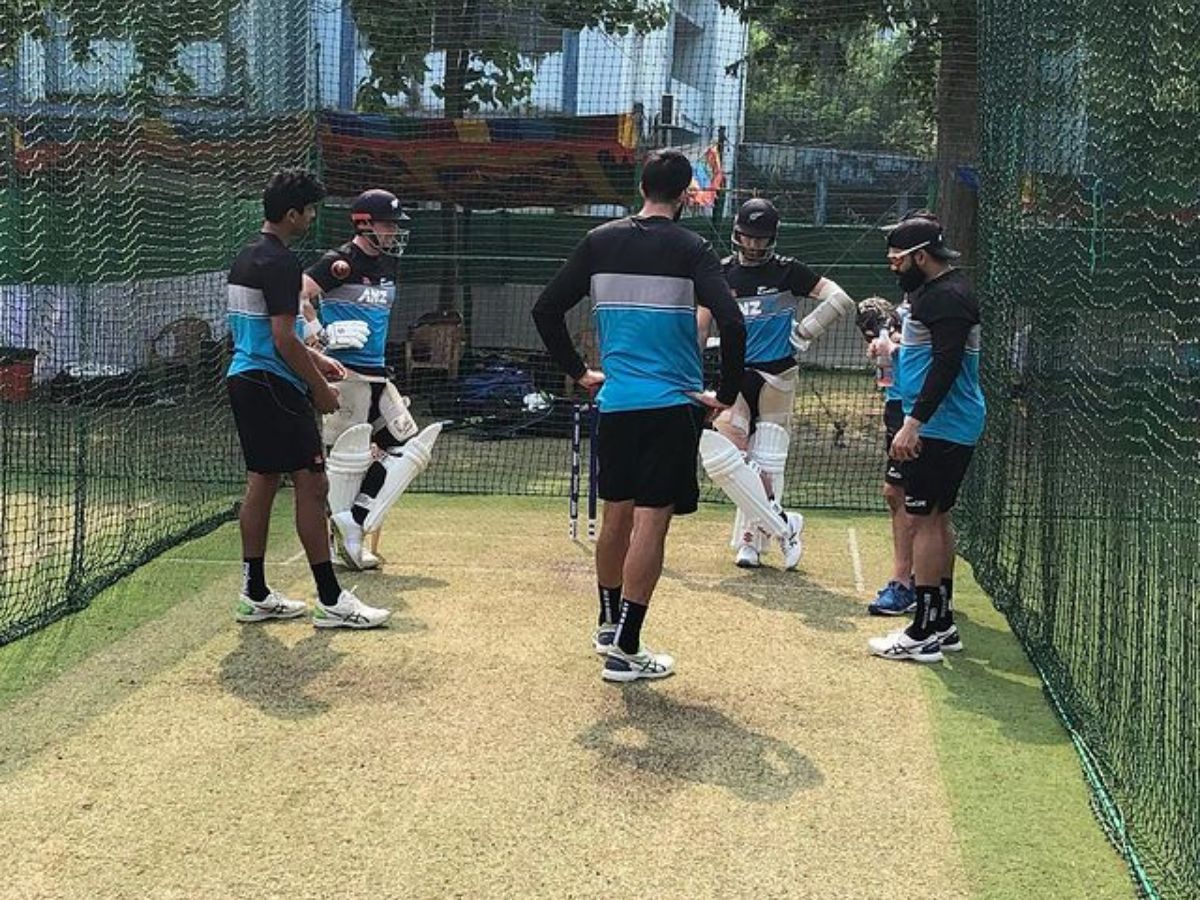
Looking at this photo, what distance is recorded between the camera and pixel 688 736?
4379mm

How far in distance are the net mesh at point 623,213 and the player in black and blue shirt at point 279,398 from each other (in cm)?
103

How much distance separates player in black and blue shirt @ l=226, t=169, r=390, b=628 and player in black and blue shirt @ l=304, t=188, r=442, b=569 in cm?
93

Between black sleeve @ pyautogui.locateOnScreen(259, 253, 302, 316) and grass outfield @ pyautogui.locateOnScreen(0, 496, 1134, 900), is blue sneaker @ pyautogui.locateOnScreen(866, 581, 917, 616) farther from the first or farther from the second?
black sleeve @ pyautogui.locateOnScreen(259, 253, 302, 316)

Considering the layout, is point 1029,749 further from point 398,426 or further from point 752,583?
point 398,426

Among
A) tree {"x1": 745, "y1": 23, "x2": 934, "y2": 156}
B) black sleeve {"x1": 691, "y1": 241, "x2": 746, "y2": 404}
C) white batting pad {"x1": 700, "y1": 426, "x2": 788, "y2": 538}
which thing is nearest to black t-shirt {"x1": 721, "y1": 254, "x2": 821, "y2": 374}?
white batting pad {"x1": 700, "y1": 426, "x2": 788, "y2": 538}

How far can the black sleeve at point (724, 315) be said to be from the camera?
4.52 metres

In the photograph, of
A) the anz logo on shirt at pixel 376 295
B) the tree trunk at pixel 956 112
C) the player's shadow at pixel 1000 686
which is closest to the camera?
the player's shadow at pixel 1000 686

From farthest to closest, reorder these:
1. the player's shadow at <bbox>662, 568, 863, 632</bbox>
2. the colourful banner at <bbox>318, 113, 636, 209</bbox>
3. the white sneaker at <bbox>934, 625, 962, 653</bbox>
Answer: the colourful banner at <bbox>318, 113, 636, 209</bbox> → the player's shadow at <bbox>662, 568, 863, 632</bbox> → the white sneaker at <bbox>934, 625, 962, 653</bbox>

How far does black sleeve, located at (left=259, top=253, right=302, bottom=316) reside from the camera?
5.04m

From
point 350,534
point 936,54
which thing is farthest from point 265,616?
point 936,54

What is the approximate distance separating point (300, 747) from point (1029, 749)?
2.43 metres

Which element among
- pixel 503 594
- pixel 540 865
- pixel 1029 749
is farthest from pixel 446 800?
pixel 503 594

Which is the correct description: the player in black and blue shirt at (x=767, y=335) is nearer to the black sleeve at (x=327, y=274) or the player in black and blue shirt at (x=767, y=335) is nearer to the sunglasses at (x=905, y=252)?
the sunglasses at (x=905, y=252)

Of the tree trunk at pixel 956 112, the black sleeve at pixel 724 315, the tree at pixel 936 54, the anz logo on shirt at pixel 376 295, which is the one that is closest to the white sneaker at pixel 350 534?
the anz logo on shirt at pixel 376 295
